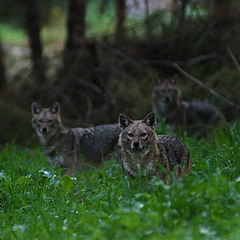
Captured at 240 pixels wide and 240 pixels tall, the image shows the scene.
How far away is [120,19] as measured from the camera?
37.1ft

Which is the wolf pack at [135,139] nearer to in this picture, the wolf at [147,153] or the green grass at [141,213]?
the wolf at [147,153]

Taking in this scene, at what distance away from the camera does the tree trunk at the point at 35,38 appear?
479 inches

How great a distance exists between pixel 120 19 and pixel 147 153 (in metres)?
6.94

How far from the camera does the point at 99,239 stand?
369 cm

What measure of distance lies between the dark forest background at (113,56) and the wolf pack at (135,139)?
480mm

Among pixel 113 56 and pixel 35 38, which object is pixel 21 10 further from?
pixel 113 56

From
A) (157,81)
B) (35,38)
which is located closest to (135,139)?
(157,81)

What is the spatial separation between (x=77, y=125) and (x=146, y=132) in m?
5.77

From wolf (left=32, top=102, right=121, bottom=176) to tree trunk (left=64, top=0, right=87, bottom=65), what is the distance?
10.7 ft

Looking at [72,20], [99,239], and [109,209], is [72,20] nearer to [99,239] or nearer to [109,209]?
[109,209]

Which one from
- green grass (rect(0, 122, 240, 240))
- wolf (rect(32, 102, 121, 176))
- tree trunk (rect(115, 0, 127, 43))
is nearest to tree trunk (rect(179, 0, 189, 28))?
tree trunk (rect(115, 0, 127, 43))

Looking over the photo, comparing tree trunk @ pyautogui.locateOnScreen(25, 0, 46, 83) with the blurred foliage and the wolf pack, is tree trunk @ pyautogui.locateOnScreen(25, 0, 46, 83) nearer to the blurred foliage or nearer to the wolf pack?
the blurred foliage

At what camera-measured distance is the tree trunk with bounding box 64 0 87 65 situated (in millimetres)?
12078

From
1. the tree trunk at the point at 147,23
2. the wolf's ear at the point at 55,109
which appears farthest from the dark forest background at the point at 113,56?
the wolf's ear at the point at 55,109
